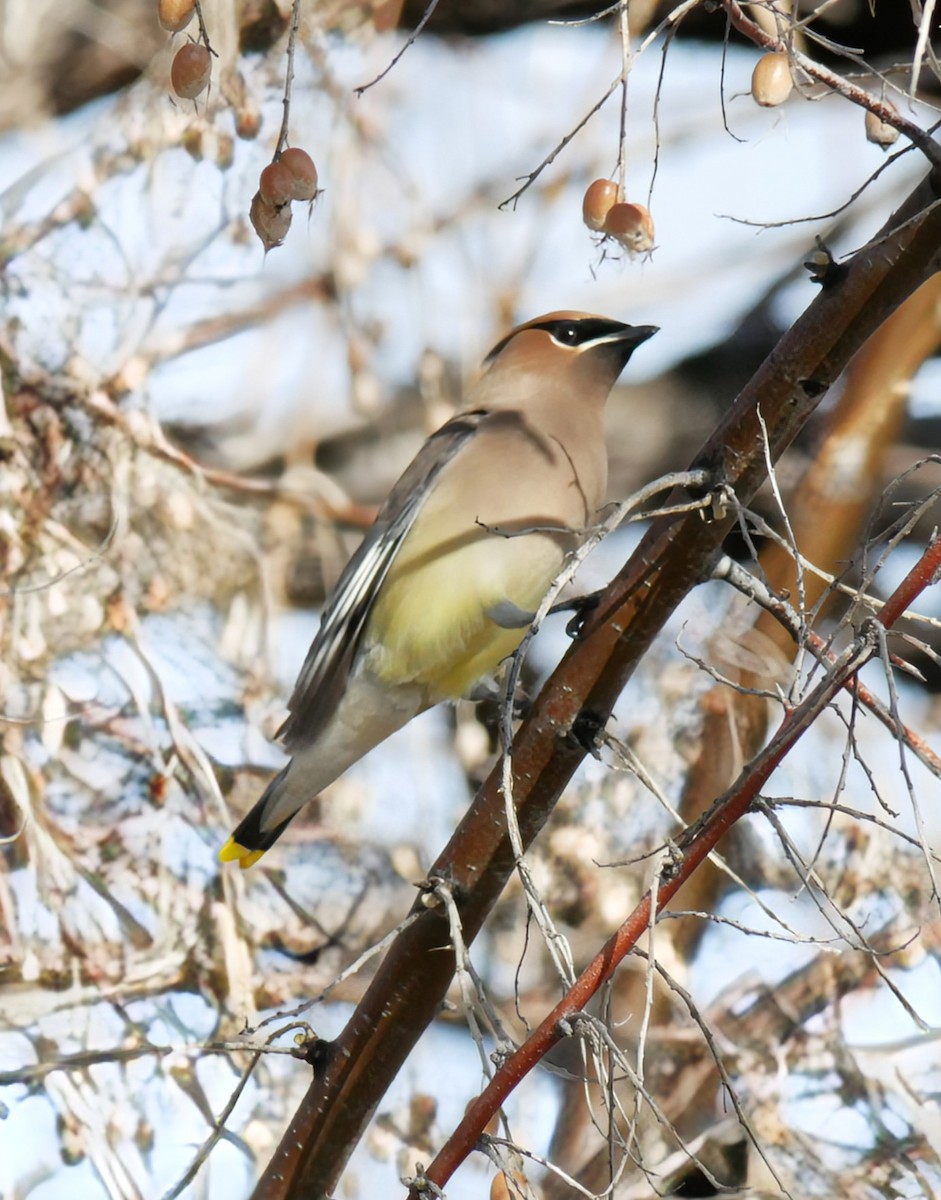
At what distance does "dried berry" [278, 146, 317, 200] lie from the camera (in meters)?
1.94

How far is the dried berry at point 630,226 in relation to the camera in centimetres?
212

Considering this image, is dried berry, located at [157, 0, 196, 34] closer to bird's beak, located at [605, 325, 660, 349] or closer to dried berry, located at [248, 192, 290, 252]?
dried berry, located at [248, 192, 290, 252]

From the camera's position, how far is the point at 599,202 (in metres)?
2.21

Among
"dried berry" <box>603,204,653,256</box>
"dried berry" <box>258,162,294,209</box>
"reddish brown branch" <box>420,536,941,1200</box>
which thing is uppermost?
"dried berry" <box>603,204,653,256</box>

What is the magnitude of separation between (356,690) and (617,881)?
1.80m

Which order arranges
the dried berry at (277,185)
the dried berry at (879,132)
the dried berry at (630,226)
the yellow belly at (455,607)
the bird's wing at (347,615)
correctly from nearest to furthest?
the dried berry at (879,132) → the dried berry at (277,185) → the dried berry at (630,226) → the yellow belly at (455,607) → the bird's wing at (347,615)

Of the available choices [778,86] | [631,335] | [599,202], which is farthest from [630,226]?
[631,335]

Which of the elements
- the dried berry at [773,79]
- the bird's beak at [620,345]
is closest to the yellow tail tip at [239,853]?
the bird's beak at [620,345]

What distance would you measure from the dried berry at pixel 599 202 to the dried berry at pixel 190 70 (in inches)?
22.9

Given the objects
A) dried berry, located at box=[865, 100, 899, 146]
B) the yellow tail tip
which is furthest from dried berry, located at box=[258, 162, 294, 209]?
the yellow tail tip

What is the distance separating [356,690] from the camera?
3021 millimetres

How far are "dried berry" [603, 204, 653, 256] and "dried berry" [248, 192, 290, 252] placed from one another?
466mm

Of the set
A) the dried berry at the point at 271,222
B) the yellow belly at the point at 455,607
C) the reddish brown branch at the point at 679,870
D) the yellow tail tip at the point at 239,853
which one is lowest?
the reddish brown branch at the point at 679,870

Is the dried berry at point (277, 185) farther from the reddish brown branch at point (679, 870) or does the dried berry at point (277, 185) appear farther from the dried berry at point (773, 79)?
the reddish brown branch at point (679, 870)
